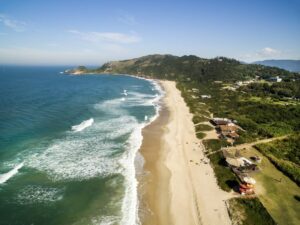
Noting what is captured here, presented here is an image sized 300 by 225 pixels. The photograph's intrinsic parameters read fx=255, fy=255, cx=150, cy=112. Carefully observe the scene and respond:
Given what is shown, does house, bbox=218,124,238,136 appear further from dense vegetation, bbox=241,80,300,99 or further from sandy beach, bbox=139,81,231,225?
dense vegetation, bbox=241,80,300,99

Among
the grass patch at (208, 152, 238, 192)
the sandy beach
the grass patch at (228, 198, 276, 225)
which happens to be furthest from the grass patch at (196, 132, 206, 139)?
the grass patch at (228, 198, 276, 225)

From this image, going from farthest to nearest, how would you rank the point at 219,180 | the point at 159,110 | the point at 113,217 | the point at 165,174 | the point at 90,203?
the point at 159,110
the point at 165,174
the point at 219,180
the point at 90,203
the point at 113,217

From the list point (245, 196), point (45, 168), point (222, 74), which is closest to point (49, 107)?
point (45, 168)

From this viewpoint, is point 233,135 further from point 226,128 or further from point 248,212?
point 248,212

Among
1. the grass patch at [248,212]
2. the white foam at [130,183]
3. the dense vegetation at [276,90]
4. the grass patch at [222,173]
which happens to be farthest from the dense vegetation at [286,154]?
the dense vegetation at [276,90]

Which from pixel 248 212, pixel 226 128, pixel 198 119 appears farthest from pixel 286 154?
pixel 198 119

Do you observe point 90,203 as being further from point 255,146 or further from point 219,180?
point 255,146
